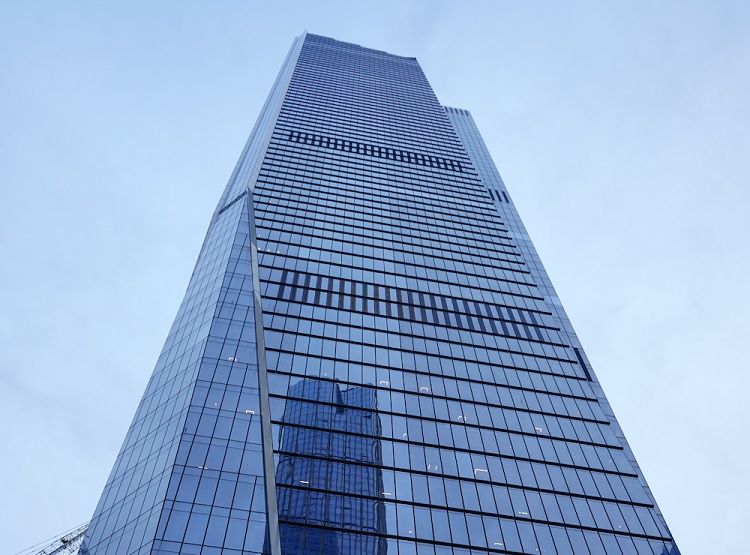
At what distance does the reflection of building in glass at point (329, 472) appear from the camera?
137 ft

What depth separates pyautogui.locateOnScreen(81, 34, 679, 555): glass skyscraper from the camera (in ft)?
138

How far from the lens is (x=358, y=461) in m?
48.4

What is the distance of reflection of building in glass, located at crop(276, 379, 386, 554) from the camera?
4178cm

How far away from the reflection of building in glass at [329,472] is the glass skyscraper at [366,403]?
0.15 m

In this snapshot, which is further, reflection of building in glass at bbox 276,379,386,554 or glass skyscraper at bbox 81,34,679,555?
glass skyscraper at bbox 81,34,679,555

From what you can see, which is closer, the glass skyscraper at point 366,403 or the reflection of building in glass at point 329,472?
the reflection of building in glass at point 329,472

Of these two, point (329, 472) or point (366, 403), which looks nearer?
point (329, 472)

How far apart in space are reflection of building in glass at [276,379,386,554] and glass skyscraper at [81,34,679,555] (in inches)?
5.7

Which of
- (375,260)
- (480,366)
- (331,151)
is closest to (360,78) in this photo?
(331,151)

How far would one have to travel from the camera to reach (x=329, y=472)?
46469 mm

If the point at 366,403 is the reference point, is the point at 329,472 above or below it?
below

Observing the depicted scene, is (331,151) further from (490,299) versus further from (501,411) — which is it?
(501,411)

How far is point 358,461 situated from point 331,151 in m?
70.3

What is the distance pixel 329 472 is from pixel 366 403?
951cm
